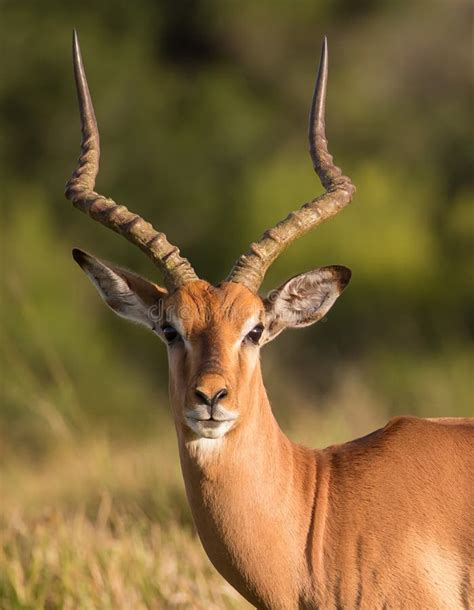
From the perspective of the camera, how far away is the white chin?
267 inches

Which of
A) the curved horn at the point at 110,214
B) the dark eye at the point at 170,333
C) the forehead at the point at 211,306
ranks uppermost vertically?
the curved horn at the point at 110,214

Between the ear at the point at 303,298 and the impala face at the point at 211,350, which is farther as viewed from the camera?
the ear at the point at 303,298

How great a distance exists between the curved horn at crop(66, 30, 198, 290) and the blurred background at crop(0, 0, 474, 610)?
1088 centimetres

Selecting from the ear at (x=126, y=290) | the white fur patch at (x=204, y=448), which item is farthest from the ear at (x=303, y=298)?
the white fur patch at (x=204, y=448)

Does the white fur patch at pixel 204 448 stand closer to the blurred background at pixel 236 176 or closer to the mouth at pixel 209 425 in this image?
the mouth at pixel 209 425

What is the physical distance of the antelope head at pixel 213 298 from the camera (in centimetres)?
689

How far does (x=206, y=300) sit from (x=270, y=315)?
20.3 inches

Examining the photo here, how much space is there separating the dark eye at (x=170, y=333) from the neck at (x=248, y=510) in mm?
518

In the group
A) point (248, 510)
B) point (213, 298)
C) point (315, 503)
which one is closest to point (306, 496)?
point (315, 503)

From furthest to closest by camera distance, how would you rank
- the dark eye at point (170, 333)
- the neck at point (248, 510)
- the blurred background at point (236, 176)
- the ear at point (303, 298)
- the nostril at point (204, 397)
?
the blurred background at point (236, 176) < the ear at point (303, 298) < the dark eye at point (170, 333) < the neck at point (248, 510) < the nostril at point (204, 397)

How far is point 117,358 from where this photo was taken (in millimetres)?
38250

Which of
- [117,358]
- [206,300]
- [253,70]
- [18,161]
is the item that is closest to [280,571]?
[206,300]

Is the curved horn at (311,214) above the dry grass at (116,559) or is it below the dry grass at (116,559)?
above

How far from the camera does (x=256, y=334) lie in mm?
7445
